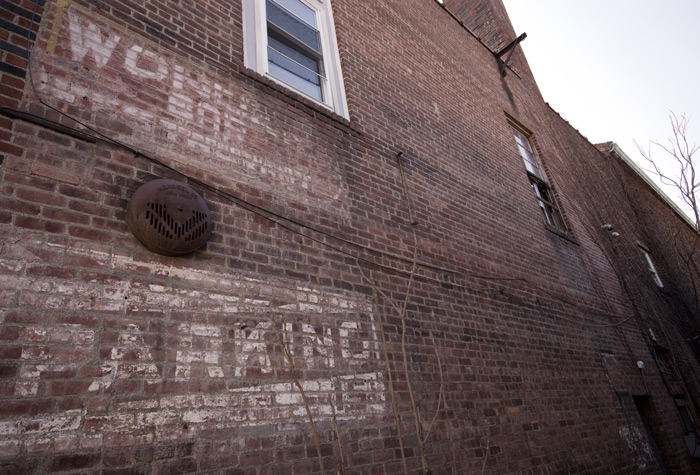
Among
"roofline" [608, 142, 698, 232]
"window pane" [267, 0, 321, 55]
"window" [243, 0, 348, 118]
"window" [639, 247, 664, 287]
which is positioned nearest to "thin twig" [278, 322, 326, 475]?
"window" [243, 0, 348, 118]

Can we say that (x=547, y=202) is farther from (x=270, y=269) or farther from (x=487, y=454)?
(x=270, y=269)

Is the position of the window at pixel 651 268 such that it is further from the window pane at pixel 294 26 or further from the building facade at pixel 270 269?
the window pane at pixel 294 26

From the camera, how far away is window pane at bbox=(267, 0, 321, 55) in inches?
167

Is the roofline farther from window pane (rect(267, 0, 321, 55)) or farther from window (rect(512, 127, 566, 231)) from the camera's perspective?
window pane (rect(267, 0, 321, 55))

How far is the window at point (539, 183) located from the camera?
7.52 meters

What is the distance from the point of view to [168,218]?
2.30m

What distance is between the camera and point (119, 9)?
279cm

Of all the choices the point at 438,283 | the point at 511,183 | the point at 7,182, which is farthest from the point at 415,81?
the point at 7,182

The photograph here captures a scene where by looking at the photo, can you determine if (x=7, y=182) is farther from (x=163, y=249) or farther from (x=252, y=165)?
(x=252, y=165)

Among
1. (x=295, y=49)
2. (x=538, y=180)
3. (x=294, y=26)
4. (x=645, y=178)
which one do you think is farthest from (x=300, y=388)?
(x=645, y=178)

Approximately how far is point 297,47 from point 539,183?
5.65m

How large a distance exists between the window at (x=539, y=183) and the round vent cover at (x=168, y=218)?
6.38 m

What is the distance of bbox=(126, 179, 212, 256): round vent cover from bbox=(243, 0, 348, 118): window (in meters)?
1.69

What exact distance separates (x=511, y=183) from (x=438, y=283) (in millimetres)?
3252
